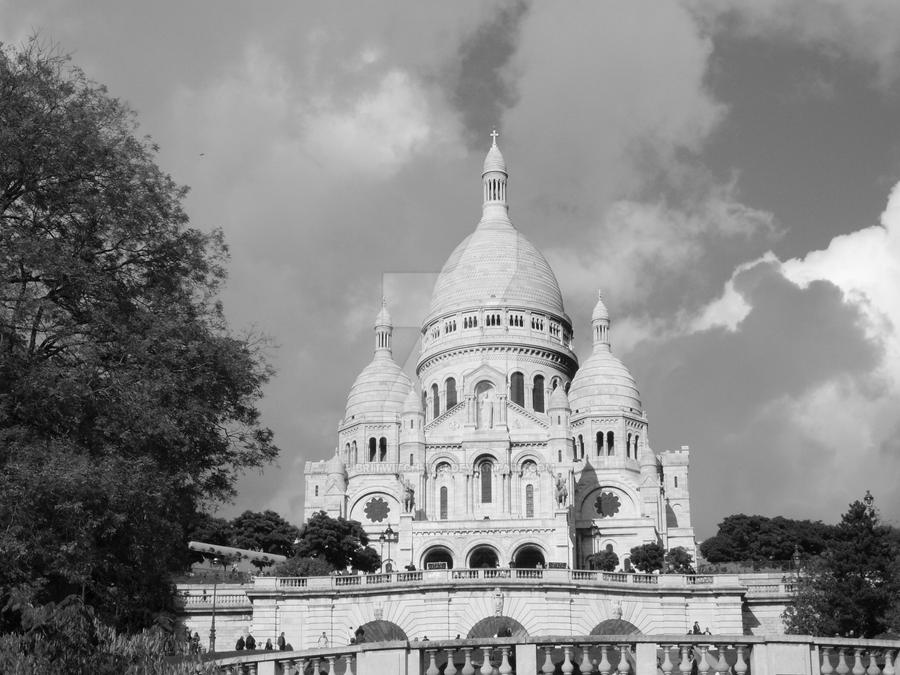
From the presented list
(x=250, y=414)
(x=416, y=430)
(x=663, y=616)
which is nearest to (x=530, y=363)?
(x=416, y=430)

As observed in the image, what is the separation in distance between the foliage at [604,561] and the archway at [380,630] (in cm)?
→ 2679

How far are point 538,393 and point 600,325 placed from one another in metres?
8.96

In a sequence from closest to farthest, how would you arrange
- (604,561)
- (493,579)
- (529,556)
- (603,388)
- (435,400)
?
(493,579) → (604,561) → (529,556) → (603,388) → (435,400)

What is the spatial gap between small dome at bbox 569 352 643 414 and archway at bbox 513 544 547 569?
1843 cm

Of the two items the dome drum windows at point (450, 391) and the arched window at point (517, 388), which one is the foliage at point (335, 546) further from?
the arched window at point (517, 388)

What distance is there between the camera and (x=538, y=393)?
4082 inches

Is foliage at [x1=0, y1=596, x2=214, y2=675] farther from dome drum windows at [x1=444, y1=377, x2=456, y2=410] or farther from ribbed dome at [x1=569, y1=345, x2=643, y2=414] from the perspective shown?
dome drum windows at [x1=444, y1=377, x2=456, y2=410]

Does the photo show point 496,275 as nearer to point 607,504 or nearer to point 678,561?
point 607,504

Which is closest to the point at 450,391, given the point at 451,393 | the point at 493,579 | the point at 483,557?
the point at 451,393

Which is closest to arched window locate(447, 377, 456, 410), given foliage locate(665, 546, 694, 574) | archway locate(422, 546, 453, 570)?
archway locate(422, 546, 453, 570)

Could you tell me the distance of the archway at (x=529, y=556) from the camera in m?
82.3

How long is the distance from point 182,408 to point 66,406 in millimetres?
2062

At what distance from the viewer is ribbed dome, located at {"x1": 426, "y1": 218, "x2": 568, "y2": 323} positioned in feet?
352

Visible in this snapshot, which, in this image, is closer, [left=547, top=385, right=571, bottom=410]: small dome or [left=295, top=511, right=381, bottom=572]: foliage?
[left=295, top=511, right=381, bottom=572]: foliage
